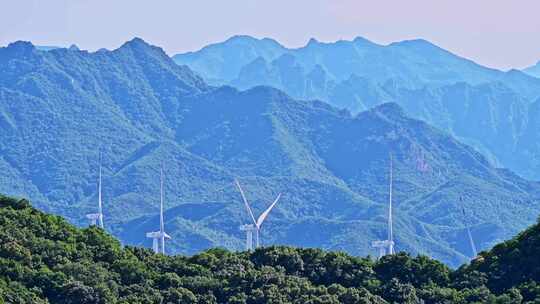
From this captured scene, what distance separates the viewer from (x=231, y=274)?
60844mm

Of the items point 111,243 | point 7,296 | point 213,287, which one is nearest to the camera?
point 7,296

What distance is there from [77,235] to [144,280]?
4.93m

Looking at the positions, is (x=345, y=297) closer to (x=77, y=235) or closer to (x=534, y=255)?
(x=534, y=255)

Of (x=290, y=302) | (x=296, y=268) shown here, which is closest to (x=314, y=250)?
(x=296, y=268)

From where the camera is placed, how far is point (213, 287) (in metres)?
60.0

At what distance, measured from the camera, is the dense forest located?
58344 mm

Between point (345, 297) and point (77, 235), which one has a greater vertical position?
point (77, 235)

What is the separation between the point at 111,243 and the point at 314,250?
22.4ft

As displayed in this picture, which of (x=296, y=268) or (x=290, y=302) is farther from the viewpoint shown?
(x=296, y=268)

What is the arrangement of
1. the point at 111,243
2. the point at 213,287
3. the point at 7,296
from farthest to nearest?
the point at 111,243
the point at 213,287
the point at 7,296

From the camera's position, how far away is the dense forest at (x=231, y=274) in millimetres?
58344

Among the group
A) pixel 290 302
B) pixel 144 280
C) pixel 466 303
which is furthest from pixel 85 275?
pixel 466 303

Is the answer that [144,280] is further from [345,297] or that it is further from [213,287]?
[345,297]

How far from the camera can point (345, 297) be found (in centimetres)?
5859
